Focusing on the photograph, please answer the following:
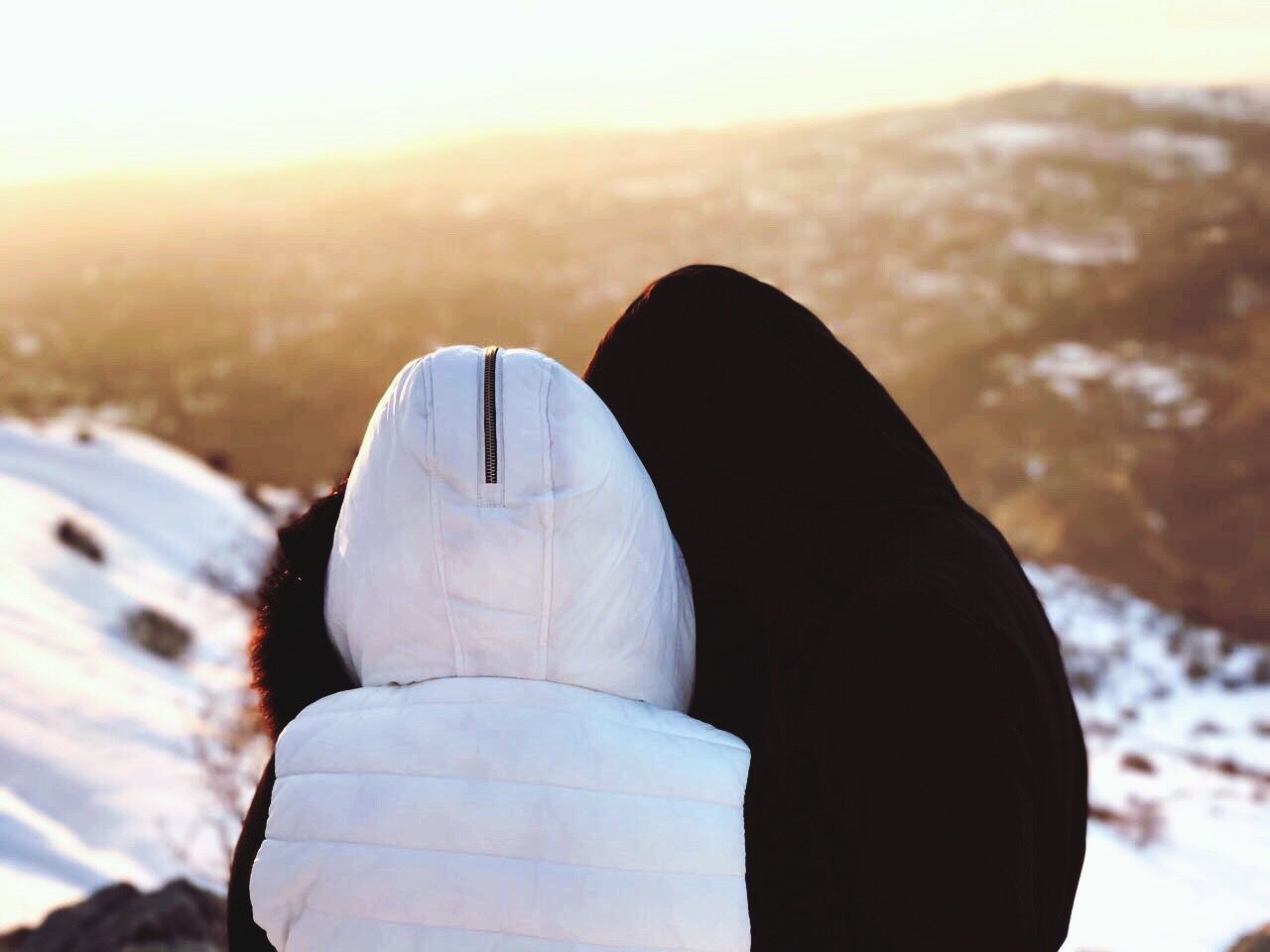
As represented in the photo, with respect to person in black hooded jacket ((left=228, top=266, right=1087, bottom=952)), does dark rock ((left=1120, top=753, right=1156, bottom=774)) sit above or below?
below

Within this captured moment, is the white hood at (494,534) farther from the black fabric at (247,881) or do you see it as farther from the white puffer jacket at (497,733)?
the black fabric at (247,881)

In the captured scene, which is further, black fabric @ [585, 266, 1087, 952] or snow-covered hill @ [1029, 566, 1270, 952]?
snow-covered hill @ [1029, 566, 1270, 952]

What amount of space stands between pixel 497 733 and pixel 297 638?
360mm

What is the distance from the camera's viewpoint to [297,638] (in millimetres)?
1357

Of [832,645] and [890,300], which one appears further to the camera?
[890,300]

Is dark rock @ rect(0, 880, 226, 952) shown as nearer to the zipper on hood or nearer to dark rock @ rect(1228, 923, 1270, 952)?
the zipper on hood

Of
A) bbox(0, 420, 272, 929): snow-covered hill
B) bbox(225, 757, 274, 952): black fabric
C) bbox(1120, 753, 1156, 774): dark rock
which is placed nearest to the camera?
bbox(225, 757, 274, 952): black fabric

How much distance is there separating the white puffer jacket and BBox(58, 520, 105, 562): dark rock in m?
6.89

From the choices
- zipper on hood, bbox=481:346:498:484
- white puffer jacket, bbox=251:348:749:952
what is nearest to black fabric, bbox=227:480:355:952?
white puffer jacket, bbox=251:348:749:952

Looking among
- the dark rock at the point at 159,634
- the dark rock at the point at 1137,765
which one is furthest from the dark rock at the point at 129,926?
the dark rock at the point at 1137,765

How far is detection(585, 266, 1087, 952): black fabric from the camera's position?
44.5 inches

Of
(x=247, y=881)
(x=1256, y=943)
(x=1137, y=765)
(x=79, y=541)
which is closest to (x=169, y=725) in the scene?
(x=79, y=541)

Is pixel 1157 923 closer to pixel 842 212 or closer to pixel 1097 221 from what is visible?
pixel 1097 221

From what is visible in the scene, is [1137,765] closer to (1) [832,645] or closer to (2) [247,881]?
(1) [832,645]
